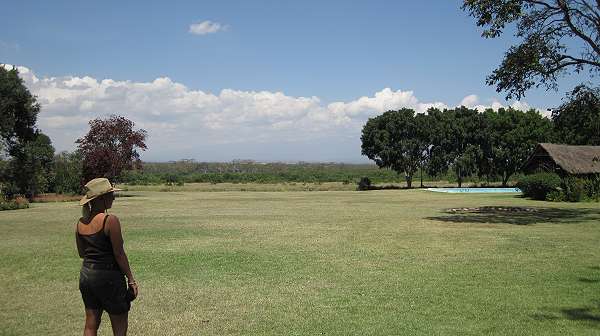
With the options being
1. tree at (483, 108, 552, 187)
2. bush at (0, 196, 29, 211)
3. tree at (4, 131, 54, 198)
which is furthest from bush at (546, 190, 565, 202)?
tree at (4, 131, 54, 198)

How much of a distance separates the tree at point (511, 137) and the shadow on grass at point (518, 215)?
32.0 meters

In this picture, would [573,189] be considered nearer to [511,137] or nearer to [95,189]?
[511,137]

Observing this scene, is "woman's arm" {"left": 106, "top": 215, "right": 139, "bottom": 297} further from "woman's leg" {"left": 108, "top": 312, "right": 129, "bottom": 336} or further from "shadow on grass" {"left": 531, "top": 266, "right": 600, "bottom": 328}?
"shadow on grass" {"left": 531, "top": 266, "right": 600, "bottom": 328}

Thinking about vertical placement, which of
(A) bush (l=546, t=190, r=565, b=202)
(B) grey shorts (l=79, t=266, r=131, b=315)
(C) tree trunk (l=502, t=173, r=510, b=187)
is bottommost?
(B) grey shorts (l=79, t=266, r=131, b=315)

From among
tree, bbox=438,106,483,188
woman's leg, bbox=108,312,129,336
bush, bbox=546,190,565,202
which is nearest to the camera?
woman's leg, bbox=108,312,129,336

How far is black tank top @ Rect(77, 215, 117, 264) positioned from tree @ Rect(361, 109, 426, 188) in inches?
2118

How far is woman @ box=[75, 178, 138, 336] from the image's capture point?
5.02m

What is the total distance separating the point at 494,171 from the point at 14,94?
163 ft

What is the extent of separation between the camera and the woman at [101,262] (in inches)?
197

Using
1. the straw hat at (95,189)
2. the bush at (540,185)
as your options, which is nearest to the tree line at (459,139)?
the bush at (540,185)

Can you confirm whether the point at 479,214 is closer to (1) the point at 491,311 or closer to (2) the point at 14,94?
(1) the point at 491,311

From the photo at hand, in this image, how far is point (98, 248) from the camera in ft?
16.5

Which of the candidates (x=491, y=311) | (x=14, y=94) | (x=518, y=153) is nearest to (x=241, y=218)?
(x=491, y=311)

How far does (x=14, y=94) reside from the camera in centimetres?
3919
